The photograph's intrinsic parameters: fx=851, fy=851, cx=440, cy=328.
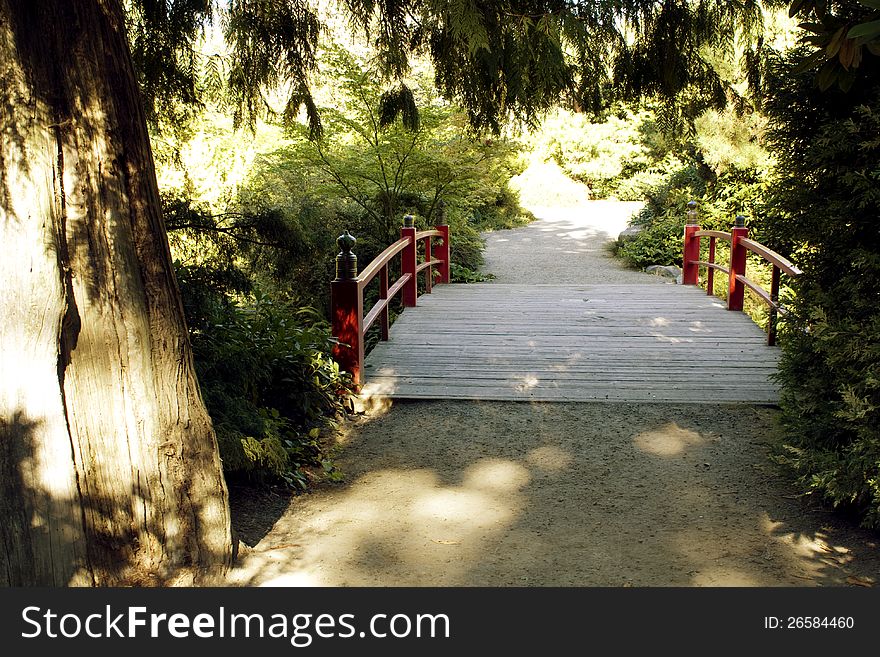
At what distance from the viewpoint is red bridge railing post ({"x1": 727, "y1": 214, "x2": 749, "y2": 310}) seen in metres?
8.80

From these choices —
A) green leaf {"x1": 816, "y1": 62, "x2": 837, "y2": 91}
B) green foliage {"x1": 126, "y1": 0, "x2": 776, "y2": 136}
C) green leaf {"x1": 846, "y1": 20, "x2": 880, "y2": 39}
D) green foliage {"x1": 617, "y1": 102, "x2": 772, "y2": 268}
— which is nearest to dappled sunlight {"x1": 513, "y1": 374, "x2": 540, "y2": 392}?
green foliage {"x1": 126, "y1": 0, "x2": 776, "y2": 136}

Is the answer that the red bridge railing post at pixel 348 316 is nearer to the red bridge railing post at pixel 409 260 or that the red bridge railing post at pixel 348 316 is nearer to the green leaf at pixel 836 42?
the red bridge railing post at pixel 409 260

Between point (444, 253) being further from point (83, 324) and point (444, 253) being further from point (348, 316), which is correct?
point (83, 324)

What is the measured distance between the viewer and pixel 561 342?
7668 mm

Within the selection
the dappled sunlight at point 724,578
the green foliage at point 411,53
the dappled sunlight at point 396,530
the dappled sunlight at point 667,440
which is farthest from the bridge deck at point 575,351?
the dappled sunlight at point 724,578

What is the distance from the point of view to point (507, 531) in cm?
412

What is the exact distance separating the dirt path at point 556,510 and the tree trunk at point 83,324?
26.1 inches

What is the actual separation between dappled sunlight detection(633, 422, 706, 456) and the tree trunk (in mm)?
2993

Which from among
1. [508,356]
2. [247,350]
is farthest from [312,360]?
[508,356]

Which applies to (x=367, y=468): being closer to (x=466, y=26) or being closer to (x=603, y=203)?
(x=466, y=26)

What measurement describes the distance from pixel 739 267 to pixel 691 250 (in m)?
2.10

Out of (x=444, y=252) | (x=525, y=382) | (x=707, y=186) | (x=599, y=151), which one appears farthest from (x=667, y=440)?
(x=599, y=151)

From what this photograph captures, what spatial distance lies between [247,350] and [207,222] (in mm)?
814

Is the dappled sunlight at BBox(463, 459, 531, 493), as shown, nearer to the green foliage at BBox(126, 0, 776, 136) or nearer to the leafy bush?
the leafy bush
